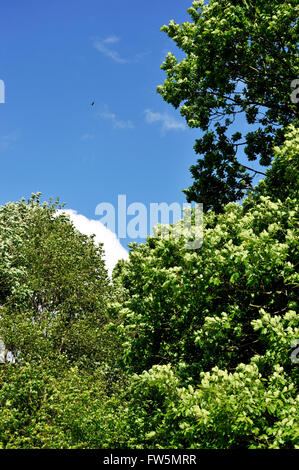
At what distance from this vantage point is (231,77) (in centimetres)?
1583

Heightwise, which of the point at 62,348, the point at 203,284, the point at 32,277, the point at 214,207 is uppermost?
the point at 32,277

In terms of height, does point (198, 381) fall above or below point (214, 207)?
below

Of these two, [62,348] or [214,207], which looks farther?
[62,348]

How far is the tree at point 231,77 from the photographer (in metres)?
13.8

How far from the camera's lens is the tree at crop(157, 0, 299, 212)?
1384 cm

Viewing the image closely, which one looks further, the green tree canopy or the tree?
the green tree canopy

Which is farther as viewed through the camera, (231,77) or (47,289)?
(47,289)

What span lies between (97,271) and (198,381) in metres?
21.8

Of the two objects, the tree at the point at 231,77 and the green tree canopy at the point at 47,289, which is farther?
the green tree canopy at the point at 47,289

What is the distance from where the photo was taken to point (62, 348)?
2788cm

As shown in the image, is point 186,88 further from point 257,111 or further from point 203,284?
point 203,284

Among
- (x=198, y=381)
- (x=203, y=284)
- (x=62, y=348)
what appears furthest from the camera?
(x=62, y=348)
